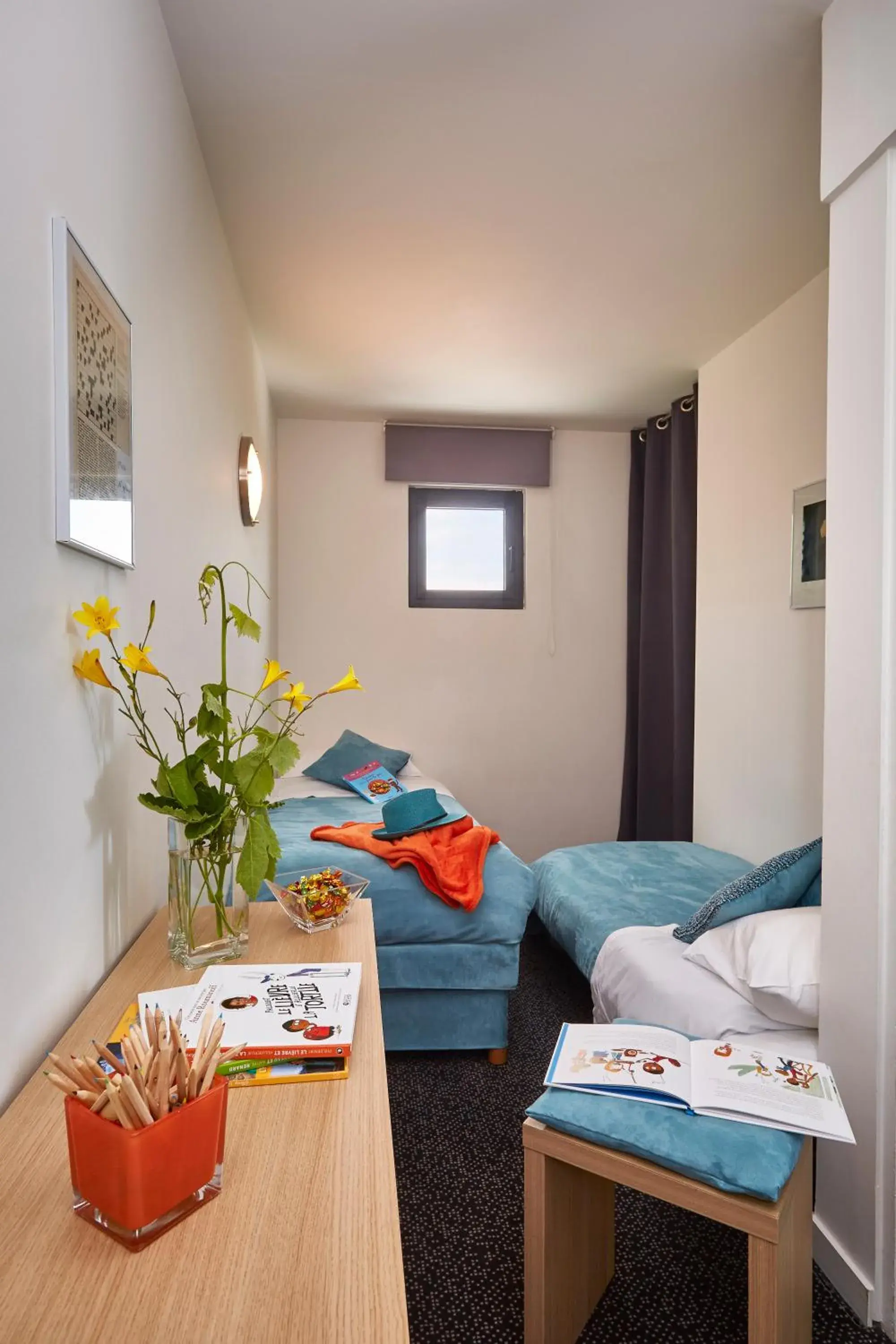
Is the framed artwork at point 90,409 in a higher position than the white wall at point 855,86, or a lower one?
lower

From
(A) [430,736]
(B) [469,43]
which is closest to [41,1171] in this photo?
(B) [469,43]

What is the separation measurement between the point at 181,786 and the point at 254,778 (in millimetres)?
123

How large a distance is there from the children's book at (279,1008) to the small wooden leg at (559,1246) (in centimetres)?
49

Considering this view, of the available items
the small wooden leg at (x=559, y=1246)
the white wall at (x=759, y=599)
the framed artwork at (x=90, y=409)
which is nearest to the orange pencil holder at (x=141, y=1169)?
the framed artwork at (x=90, y=409)

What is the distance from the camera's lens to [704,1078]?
1421 mm

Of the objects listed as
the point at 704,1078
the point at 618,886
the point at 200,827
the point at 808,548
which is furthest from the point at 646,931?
the point at 200,827

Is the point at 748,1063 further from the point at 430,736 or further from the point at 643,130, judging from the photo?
the point at 430,736

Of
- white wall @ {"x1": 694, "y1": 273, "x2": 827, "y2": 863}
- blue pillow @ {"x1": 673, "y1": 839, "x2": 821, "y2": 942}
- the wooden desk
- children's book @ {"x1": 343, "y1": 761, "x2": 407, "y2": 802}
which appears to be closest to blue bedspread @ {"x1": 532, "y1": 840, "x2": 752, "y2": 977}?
white wall @ {"x1": 694, "y1": 273, "x2": 827, "y2": 863}

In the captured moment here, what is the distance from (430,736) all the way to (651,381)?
2139mm

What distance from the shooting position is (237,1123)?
2.94ft

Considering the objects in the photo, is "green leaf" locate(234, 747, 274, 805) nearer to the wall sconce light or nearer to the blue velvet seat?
the blue velvet seat

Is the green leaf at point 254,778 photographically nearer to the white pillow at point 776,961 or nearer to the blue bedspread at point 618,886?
the white pillow at point 776,961

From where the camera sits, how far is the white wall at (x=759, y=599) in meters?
2.92

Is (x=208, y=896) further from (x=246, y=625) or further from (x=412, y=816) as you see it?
(x=412, y=816)
